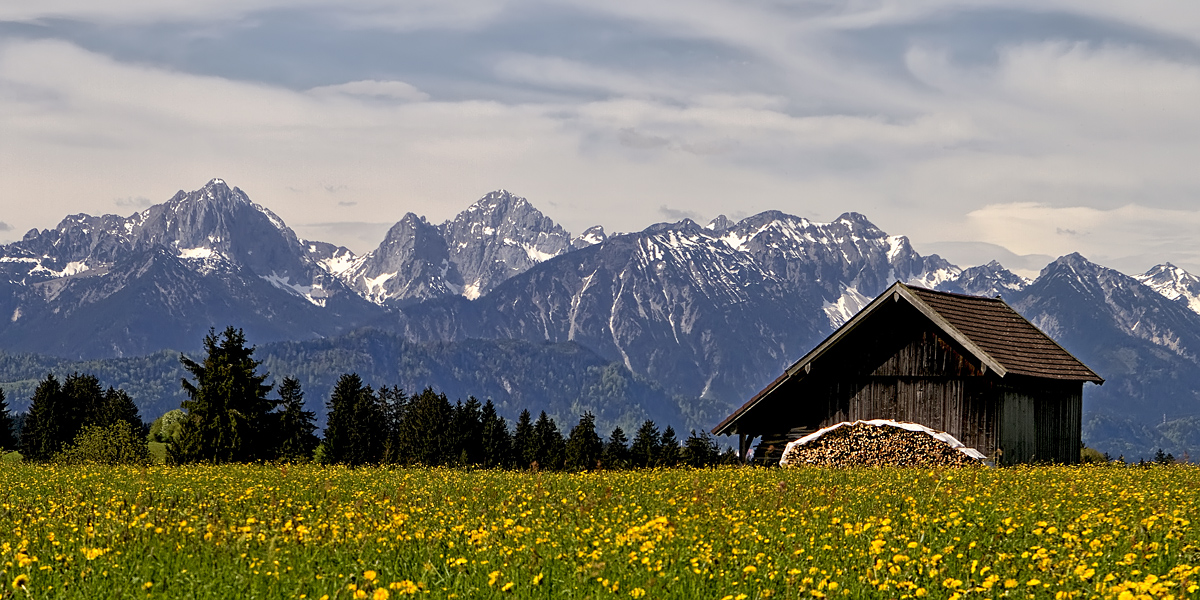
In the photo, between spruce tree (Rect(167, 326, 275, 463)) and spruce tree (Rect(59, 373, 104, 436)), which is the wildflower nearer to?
spruce tree (Rect(167, 326, 275, 463))

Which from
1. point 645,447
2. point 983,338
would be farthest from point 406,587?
point 645,447

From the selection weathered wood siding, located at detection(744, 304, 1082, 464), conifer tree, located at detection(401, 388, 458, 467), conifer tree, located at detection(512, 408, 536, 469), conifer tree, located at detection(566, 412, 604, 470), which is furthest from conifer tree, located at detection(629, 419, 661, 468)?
weathered wood siding, located at detection(744, 304, 1082, 464)

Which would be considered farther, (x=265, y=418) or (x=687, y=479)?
(x=265, y=418)

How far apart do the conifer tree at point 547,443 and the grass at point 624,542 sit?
113 meters

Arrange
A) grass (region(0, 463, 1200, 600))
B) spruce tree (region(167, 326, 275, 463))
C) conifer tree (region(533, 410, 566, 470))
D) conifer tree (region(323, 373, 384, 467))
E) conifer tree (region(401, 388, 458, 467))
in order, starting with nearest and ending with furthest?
1. grass (region(0, 463, 1200, 600))
2. spruce tree (region(167, 326, 275, 463))
3. conifer tree (region(323, 373, 384, 467))
4. conifer tree (region(533, 410, 566, 470))
5. conifer tree (region(401, 388, 458, 467))

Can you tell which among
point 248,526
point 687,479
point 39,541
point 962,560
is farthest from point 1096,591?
point 687,479

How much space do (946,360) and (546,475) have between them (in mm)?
14843

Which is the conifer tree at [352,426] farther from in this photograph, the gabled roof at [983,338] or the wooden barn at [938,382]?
the gabled roof at [983,338]

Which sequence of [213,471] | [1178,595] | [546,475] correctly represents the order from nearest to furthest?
1. [1178,595]
2. [546,475]
3. [213,471]

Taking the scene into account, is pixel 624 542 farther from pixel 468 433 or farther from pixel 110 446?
pixel 468 433

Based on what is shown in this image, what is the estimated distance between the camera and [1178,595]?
852cm

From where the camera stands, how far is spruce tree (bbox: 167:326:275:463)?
50531 mm

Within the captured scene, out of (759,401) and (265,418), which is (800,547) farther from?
(265,418)

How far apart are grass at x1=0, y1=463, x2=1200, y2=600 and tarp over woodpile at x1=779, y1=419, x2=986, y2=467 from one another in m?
Result: 12.4
